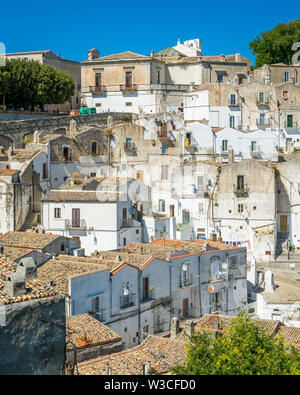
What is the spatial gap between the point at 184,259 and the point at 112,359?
1134 cm

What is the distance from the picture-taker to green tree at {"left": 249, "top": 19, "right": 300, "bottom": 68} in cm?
5919

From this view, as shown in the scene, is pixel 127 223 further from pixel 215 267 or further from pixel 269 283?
pixel 269 283

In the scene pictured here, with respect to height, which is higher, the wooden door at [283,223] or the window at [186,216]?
the window at [186,216]

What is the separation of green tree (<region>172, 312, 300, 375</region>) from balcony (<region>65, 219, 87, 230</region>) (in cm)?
1971

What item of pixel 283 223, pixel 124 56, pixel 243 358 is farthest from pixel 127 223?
pixel 124 56

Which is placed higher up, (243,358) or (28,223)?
(28,223)

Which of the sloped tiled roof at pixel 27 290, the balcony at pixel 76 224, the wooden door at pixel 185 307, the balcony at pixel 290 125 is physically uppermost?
the balcony at pixel 290 125

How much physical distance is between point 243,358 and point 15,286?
18.5 feet

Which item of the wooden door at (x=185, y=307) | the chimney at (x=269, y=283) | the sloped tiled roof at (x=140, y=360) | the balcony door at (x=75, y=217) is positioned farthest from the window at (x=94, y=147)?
the sloped tiled roof at (x=140, y=360)

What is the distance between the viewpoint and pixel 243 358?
12930 millimetres

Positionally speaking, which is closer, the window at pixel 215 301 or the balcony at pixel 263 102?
the window at pixel 215 301

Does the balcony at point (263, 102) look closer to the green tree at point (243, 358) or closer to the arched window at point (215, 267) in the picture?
the arched window at point (215, 267)

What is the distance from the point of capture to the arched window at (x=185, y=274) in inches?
1084

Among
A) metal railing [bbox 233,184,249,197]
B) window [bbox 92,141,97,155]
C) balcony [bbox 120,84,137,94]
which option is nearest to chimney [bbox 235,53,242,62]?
balcony [bbox 120,84,137,94]
